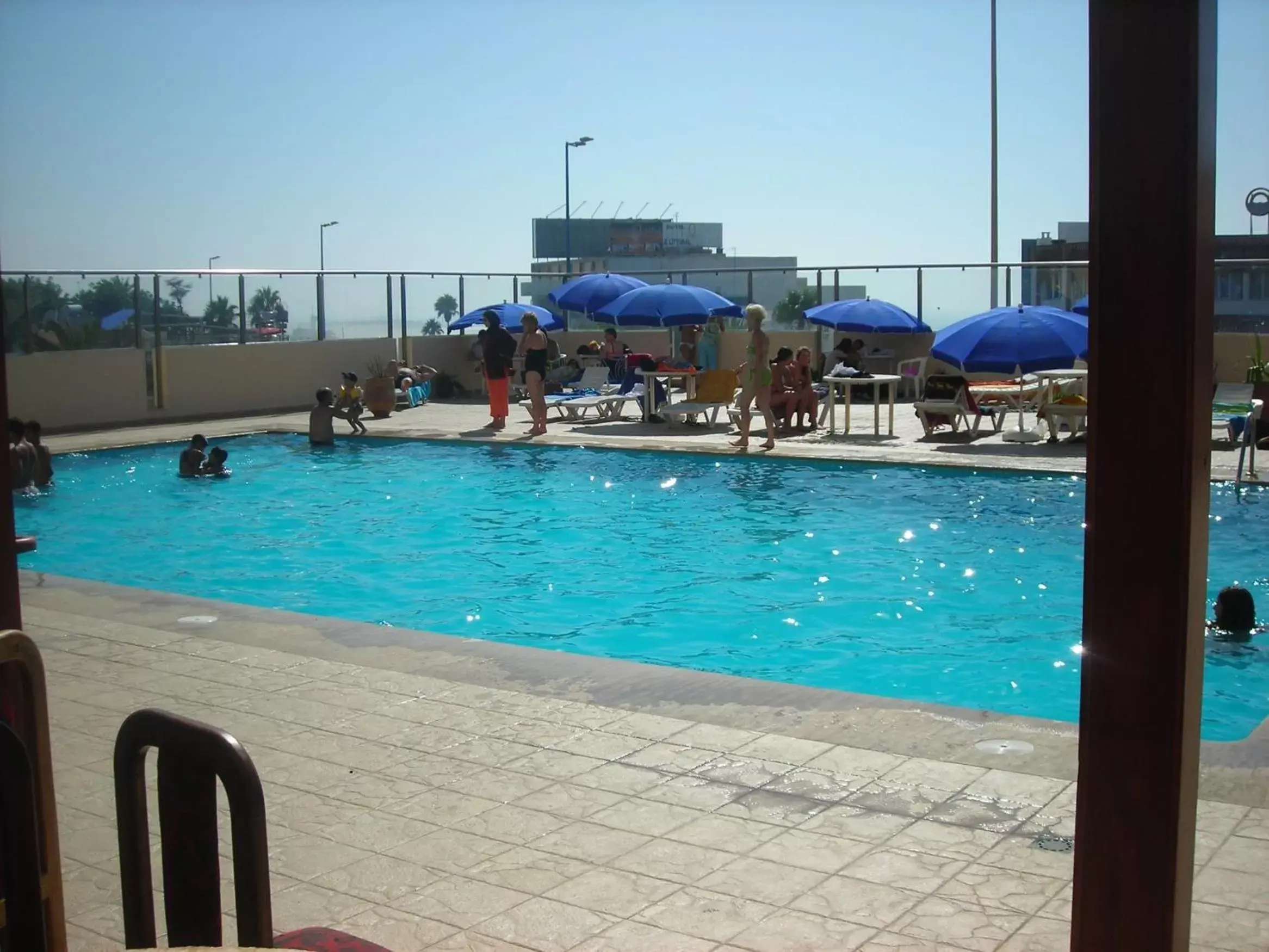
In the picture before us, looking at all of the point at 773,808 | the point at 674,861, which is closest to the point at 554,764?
the point at 773,808

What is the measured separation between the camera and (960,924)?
11.1ft

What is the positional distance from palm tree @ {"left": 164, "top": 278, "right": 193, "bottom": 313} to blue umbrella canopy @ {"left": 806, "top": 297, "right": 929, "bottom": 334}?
29.7 ft

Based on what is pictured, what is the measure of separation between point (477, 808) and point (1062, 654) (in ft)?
15.9

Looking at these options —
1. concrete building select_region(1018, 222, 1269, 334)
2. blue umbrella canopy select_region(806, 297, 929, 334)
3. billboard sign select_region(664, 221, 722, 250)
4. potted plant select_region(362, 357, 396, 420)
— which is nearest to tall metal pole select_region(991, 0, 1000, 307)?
concrete building select_region(1018, 222, 1269, 334)

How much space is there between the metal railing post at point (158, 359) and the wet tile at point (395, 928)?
1690 cm

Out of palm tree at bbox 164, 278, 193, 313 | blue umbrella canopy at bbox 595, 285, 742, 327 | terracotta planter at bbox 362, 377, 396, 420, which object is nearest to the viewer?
palm tree at bbox 164, 278, 193, 313

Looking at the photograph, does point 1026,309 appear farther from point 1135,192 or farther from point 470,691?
point 1135,192

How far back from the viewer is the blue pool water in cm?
815

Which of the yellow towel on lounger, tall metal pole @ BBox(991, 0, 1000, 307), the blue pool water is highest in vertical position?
tall metal pole @ BBox(991, 0, 1000, 307)

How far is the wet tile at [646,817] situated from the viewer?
4.09 meters

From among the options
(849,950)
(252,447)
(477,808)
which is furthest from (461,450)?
(849,950)

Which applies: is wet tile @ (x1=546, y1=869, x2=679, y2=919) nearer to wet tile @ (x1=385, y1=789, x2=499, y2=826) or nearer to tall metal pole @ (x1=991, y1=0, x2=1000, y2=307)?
wet tile @ (x1=385, y1=789, x2=499, y2=826)

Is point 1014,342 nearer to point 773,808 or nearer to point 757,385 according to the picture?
point 757,385

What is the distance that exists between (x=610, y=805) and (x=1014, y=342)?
39.4 ft
